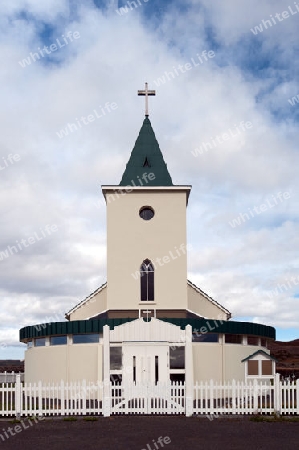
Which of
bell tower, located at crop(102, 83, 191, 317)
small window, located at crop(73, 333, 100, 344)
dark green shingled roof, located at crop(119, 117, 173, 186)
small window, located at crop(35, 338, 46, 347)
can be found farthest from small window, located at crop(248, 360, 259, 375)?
dark green shingled roof, located at crop(119, 117, 173, 186)

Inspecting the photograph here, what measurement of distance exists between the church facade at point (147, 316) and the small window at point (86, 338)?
0.15ft

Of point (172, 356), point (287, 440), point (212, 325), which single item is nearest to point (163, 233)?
point (212, 325)

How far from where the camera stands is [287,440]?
16.1 m

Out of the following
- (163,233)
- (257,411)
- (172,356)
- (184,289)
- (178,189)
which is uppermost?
(178,189)

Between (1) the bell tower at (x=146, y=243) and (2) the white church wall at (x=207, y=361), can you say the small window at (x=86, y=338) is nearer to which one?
(1) the bell tower at (x=146, y=243)

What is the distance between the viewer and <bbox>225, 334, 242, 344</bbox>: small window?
28719 millimetres

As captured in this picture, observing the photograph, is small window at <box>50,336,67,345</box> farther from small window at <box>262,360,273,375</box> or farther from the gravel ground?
small window at <box>262,360,273,375</box>

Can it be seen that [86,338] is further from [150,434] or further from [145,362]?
[150,434]

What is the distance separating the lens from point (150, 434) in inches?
663

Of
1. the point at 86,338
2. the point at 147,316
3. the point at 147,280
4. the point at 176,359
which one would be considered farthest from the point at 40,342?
the point at 176,359

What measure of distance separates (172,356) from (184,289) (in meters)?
6.64

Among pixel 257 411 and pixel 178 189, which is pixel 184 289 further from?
pixel 257 411

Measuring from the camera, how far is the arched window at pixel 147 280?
103 feet

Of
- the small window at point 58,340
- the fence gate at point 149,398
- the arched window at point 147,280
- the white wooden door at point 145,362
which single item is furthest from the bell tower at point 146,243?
the fence gate at point 149,398
